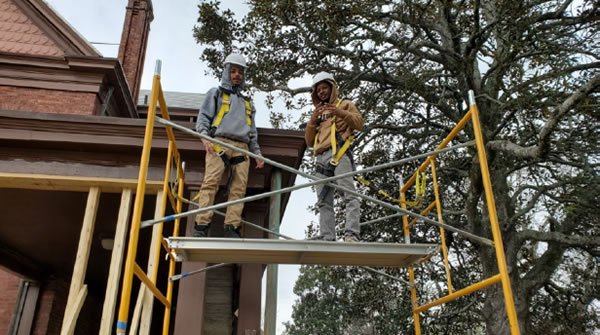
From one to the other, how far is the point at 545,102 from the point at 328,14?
381cm

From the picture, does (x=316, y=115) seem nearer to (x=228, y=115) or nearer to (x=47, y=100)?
(x=228, y=115)

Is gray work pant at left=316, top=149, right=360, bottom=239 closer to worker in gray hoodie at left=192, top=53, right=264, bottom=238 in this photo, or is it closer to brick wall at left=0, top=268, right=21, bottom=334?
worker in gray hoodie at left=192, top=53, right=264, bottom=238

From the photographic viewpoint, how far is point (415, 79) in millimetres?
7906

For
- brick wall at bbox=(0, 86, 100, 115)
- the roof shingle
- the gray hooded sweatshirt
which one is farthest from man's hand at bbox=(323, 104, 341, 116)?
the roof shingle

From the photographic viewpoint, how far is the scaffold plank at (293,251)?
9.93ft

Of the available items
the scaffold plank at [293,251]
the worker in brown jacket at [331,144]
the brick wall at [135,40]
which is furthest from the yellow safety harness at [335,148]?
the brick wall at [135,40]

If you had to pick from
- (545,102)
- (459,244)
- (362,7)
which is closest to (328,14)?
(362,7)

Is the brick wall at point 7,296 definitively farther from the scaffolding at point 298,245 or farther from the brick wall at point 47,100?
the scaffolding at point 298,245

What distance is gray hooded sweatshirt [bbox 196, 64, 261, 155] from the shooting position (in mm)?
4059

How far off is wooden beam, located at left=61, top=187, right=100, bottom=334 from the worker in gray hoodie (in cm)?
136

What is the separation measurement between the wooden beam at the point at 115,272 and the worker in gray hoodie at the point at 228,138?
3.22 ft

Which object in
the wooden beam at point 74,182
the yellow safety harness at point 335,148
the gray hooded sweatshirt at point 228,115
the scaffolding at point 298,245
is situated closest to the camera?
the scaffolding at point 298,245

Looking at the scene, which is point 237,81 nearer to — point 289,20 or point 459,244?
point 289,20

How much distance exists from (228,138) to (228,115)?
0.22m
